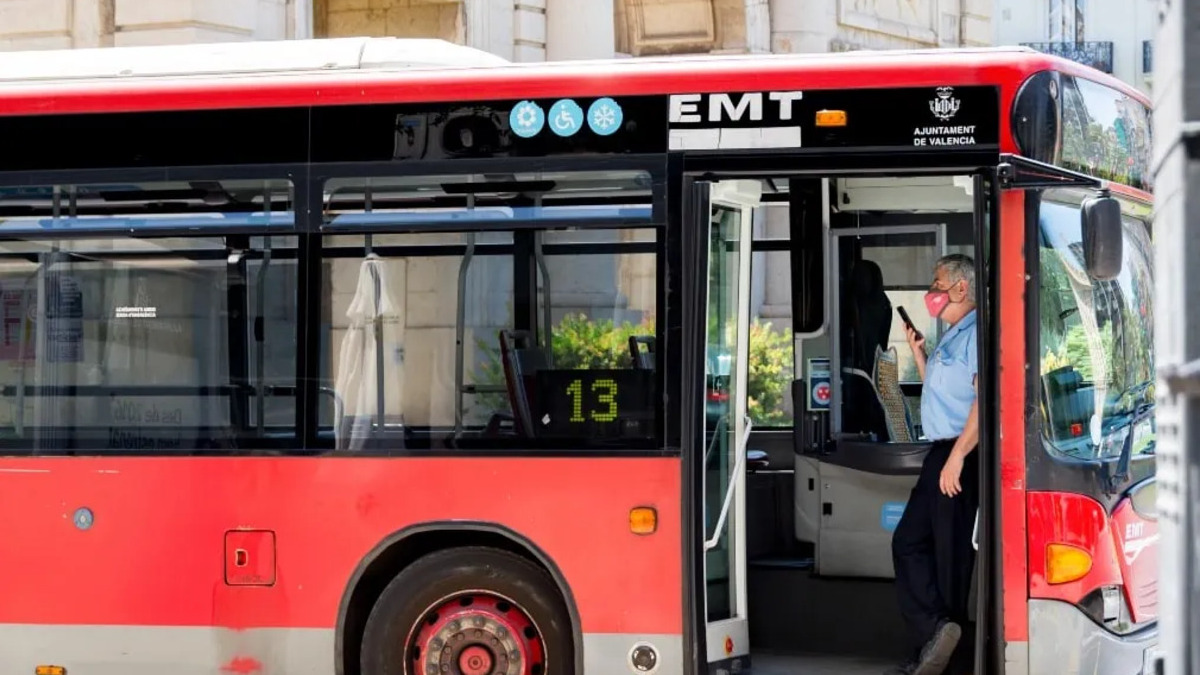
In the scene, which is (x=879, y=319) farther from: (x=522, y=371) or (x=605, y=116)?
(x=522, y=371)

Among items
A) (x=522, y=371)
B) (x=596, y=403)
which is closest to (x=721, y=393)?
(x=596, y=403)

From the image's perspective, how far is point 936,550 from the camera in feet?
23.3

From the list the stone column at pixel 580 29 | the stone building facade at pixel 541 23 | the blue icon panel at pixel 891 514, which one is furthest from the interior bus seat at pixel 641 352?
the stone column at pixel 580 29

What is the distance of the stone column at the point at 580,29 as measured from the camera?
1973 cm

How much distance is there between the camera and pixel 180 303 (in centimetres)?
716

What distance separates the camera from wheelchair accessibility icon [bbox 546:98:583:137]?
6.93 m

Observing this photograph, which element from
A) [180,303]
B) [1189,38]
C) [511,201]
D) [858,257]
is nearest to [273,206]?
[180,303]

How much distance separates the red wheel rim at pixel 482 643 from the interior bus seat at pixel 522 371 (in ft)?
2.55

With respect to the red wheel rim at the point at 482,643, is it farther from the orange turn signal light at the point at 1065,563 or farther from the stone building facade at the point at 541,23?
the stone building facade at the point at 541,23

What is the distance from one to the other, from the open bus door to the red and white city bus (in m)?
0.02

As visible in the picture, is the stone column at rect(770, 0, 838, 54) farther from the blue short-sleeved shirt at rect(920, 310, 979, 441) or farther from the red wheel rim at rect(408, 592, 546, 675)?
the red wheel rim at rect(408, 592, 546, 675)

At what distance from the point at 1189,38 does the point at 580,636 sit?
4219 millimetres

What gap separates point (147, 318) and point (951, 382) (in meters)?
3.44

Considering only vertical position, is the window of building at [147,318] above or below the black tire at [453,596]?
above
